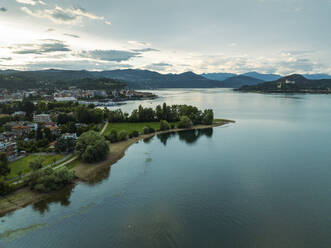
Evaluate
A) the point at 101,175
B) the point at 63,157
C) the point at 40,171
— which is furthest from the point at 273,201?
the point at 63,157

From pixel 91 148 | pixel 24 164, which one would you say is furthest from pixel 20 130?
pixel 91 148

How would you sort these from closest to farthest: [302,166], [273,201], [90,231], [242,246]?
1. [242,246]
2. [90,231]
3. [273,201]
4. [302,166]

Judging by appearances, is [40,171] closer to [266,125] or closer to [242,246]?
[242,246]

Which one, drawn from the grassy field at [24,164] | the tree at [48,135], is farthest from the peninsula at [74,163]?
the tree at [48,135]

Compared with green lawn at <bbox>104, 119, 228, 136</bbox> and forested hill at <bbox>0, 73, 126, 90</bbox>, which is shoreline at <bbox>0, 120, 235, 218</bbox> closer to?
green lawn at <bbox>104, 119, 228, 136</bbox>

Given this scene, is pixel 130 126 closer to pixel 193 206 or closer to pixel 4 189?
pixel 4 189
